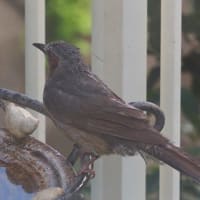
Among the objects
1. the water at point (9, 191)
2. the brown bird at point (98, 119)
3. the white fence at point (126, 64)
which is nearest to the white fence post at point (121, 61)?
the white fence at point (126, 64)

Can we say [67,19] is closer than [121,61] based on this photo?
No

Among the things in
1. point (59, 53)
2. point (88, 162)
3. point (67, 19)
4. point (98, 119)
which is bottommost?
point (67, 19)

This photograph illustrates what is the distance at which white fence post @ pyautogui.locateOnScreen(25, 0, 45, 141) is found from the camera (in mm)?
3502

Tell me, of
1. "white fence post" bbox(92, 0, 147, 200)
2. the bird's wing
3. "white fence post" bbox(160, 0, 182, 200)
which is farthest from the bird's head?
"white fence post" bbox(160, 0, 182, 200)

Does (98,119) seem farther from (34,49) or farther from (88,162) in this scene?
(34,49)

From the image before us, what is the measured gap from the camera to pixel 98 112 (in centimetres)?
291

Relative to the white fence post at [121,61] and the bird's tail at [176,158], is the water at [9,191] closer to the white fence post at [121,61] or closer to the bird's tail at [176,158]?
the bird's tail at [176,158]

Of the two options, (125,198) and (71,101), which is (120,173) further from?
(71,101)

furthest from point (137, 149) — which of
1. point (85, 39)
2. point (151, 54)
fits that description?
point (85, 39)

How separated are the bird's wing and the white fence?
1.74 feet

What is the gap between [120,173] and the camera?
3482 mm

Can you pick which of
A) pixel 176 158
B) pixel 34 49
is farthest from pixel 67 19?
pixel 176 158

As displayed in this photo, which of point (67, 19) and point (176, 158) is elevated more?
point (176, 158)

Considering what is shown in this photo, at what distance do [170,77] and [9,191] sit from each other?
1053 millimetres
